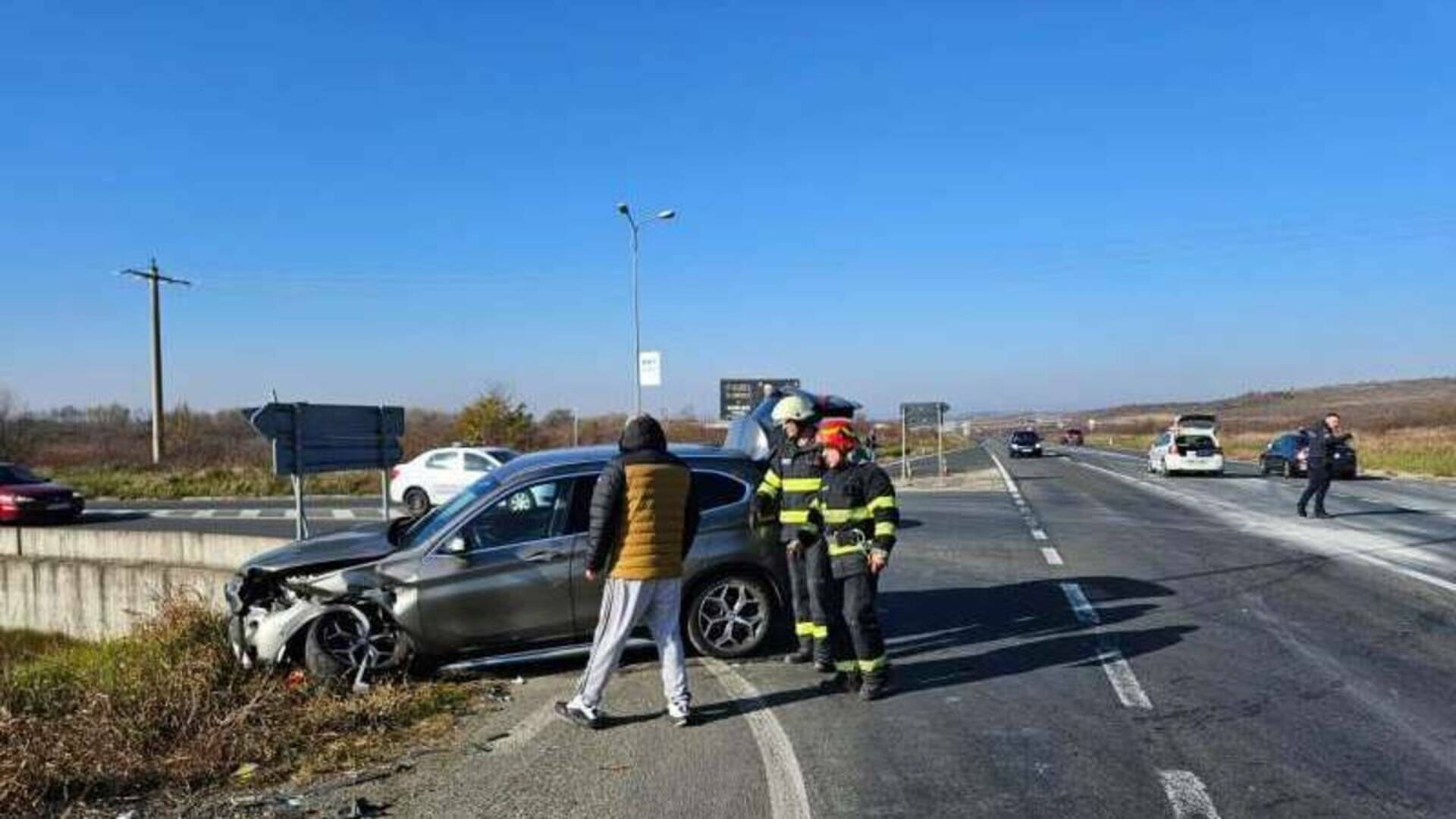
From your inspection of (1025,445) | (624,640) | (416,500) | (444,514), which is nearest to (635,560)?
(624,640)

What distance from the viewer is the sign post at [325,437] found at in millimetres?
11984

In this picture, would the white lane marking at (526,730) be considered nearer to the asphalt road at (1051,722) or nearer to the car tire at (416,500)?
the asphalt road at (1051,722)

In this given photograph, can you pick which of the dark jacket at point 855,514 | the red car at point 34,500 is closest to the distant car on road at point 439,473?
the red car at point 34,500

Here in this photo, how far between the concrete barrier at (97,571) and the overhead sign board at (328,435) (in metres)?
2.10

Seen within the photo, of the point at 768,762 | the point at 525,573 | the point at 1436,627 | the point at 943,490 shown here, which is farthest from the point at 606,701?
the point at 943,490

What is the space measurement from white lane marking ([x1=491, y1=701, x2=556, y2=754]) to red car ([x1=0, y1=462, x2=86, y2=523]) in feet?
77.8

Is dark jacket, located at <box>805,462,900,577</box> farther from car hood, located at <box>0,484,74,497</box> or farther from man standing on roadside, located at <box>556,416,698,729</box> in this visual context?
car hood, located at <box>0,484,74,497</box>

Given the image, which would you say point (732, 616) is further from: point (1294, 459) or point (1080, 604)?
point (1294, 459)

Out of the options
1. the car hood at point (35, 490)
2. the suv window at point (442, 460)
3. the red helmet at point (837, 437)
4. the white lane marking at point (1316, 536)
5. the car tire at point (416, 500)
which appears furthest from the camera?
the car hood at point (35, 490)

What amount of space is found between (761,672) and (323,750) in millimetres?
2981

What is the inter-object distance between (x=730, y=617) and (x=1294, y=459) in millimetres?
32174

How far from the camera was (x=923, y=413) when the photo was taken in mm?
38156

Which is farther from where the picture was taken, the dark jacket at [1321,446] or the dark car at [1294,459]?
the dark car at [1294,459]

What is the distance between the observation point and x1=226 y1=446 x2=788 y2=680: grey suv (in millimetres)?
7781
